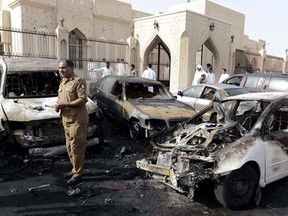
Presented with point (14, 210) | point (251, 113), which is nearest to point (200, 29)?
point (251, 113)

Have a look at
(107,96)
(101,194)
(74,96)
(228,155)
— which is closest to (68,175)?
(101,194)

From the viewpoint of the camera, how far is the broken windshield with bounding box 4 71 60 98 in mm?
6770

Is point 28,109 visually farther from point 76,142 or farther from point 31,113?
point 76,142

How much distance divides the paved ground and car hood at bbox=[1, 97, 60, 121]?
2.70 ft

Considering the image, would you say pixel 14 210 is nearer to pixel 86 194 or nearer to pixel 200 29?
pixel 86 194

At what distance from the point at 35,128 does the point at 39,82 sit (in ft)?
5.52

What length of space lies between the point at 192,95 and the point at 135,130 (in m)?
3.22

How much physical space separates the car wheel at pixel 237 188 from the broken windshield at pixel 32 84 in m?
4.38

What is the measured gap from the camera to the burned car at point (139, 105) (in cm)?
715

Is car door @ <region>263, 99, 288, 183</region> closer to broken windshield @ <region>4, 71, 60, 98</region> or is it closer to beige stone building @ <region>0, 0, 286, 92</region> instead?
broken windshield @ <region>4, 71, 60, 98</region>

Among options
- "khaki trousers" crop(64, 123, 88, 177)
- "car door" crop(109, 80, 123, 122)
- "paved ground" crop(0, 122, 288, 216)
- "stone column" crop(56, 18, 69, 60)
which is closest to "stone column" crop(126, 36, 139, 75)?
"stone column" crop(56, 18, 69, 60)

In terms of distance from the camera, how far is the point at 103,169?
5.77m

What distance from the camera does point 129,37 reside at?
16875 mm

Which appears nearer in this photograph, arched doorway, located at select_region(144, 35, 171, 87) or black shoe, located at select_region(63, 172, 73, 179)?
black shoe, located at select_region(63, 172, 73, 179)
